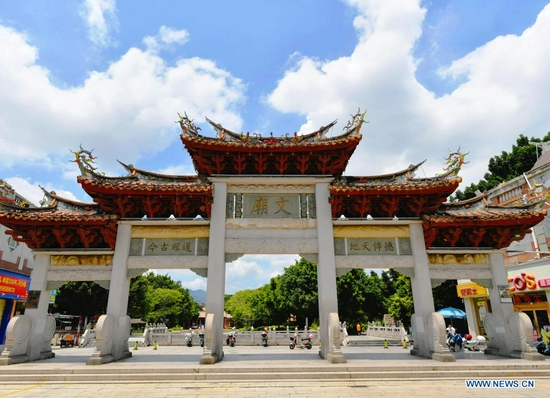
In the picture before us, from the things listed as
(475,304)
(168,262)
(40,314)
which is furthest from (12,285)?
(475,304)

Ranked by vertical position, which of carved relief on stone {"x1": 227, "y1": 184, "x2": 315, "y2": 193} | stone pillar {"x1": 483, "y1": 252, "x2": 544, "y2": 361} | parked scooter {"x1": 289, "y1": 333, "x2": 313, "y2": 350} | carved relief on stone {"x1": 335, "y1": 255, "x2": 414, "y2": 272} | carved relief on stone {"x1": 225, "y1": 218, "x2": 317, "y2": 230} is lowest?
parked scooter {"x1": 289, "y1": 333, "x2": 313, "y2": 350}

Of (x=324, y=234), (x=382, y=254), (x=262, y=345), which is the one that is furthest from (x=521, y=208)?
(x=262, y=345)

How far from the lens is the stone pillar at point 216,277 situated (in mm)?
10461

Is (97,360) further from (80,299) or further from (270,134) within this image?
(80,299)

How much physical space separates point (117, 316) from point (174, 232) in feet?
10.9

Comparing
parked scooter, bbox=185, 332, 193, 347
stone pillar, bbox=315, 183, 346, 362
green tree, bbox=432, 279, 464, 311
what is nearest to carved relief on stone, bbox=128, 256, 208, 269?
stone pillar, bbox=315, 183, 346, 362

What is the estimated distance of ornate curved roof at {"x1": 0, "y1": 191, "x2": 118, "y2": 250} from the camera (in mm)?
10859

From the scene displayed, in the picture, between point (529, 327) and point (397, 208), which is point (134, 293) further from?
point (529, 327)

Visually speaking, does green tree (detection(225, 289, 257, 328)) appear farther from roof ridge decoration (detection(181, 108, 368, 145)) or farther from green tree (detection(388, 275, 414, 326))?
roof ridge decoration (detection(181, 108, 368, 145))

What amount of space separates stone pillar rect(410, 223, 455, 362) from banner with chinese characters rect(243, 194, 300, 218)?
4.45 m

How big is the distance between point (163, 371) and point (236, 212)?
5.53 meters

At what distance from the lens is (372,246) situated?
11.7m

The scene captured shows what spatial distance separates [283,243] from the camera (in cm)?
1143

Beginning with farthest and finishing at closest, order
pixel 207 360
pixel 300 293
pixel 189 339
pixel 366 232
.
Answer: pixel 300 293, pixel 189 339, pixel 366 232, pixel 207 360
